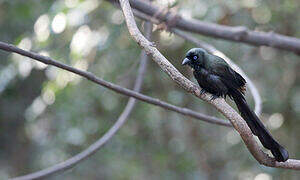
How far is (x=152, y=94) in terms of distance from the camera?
17.6 ft

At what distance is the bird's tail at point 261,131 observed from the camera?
248 cm

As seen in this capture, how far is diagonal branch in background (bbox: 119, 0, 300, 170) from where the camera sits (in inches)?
89.9

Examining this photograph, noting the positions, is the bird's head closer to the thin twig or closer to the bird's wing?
the bird's wing

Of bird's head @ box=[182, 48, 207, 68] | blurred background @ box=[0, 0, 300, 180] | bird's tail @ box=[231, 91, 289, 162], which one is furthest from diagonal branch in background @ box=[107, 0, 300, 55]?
bird's tail @ box=[231, 91, 289, 162]

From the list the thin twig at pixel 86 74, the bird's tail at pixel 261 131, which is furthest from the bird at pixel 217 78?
the thin twig at pixel 86 74

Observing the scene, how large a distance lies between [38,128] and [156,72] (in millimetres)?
2373

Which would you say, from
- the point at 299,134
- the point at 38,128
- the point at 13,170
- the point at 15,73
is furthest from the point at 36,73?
the point at 299,134

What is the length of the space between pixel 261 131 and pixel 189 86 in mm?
546

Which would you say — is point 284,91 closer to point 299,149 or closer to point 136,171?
point 299,149

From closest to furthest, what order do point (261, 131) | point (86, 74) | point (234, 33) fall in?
1. point (261, 131)
2. point (86, 74)
3. point (234, 33)

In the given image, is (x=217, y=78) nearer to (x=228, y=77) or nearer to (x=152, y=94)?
(x=228, y=77)

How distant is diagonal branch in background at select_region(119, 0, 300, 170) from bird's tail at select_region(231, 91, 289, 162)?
0.21 ft

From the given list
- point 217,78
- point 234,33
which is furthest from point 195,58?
point 234,33

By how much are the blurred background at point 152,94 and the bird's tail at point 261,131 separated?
1.53 m
